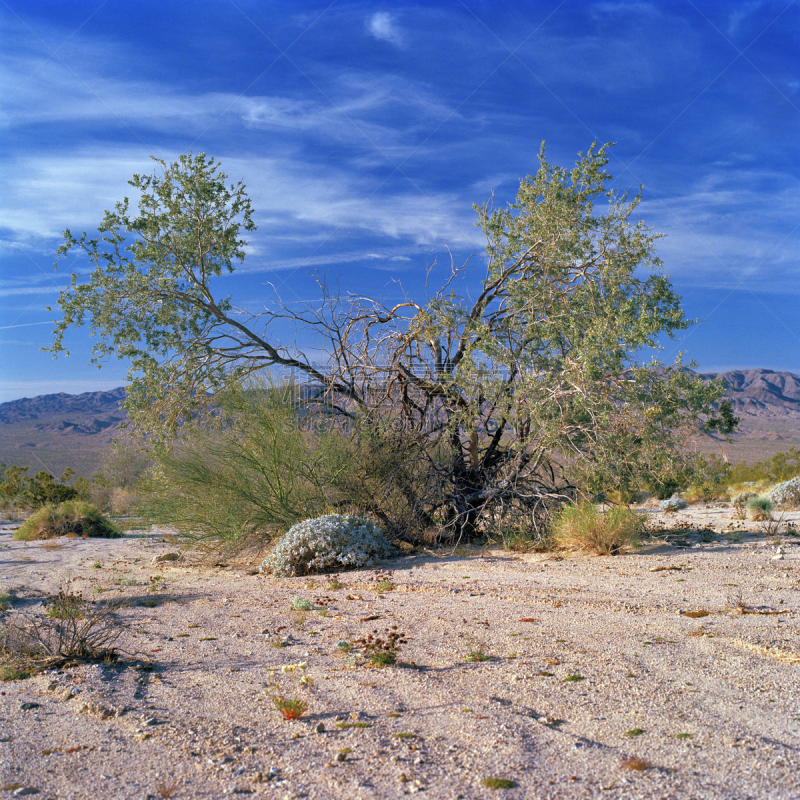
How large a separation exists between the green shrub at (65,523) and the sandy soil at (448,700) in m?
10.5

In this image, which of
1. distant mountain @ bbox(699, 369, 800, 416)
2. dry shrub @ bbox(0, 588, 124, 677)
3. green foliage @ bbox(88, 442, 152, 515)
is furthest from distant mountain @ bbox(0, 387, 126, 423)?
dry shrub @ bbox(0, 588, 124, 677)

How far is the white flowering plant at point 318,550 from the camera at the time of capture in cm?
939

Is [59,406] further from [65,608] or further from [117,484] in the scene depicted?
[65,608]

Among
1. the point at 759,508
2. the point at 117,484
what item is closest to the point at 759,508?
the point at 759,508

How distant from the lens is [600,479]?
394 inches

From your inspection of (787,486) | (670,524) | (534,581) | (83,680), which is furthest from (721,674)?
(787,486)

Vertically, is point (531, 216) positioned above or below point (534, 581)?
above

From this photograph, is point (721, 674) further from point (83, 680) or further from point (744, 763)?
point (83, 680)

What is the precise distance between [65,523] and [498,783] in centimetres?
1720

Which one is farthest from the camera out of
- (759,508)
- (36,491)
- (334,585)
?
(36,491)

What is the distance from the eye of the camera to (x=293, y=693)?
399 cm

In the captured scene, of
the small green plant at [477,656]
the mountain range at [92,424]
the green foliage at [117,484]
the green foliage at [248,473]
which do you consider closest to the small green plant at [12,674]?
the small green plant at [477,656]

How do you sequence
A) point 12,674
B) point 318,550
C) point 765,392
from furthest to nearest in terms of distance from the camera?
point 765,392 < point 318,550 < point 12,674

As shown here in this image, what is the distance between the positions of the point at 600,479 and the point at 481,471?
8.53 feet
